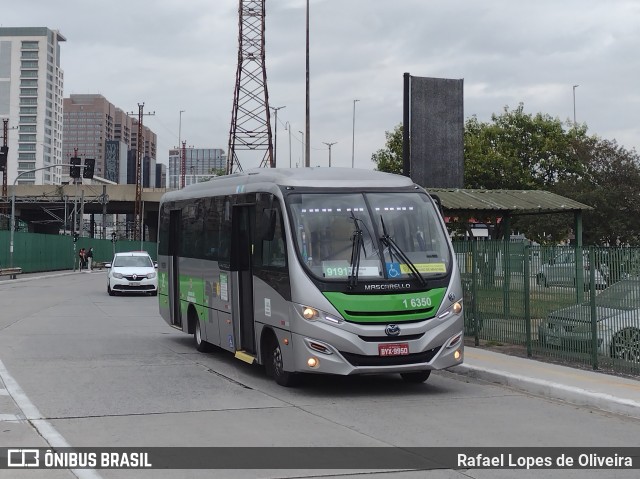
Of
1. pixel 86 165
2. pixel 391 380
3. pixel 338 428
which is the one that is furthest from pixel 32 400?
pixel 86 165

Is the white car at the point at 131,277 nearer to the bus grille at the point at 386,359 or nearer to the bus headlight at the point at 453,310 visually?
the bus headlight at the point at 453,310

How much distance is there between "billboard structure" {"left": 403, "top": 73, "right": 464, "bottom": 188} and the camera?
64.6 ft

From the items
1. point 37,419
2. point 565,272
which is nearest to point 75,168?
point 565,272

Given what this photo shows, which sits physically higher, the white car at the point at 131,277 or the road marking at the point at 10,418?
the white car at the point at 131,277

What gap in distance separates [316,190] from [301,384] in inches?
103

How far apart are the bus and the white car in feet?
66.6

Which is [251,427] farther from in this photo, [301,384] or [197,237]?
[197,237]

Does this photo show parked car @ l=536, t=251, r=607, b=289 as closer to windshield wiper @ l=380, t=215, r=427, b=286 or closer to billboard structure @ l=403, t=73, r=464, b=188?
windshield wiper @ l=380, t=215, r=427, b=286

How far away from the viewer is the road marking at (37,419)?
682 centimetres

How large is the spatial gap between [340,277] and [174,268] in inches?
268

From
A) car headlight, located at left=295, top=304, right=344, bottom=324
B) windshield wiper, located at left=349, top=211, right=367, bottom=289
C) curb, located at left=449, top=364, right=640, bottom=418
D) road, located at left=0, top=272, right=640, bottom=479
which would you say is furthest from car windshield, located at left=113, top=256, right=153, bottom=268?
car headlight, located at left=295, top=304, right=344, bottom=324

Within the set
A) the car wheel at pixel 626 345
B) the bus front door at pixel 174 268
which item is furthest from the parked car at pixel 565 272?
the bus front door at pixel 174 268

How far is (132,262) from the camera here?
33.8m

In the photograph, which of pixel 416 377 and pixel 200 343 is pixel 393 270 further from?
pixel 200 343
